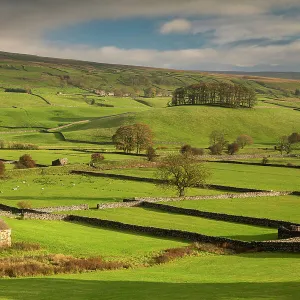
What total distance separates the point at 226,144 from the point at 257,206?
8499 cm

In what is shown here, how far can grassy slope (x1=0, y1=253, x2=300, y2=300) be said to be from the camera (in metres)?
24.5

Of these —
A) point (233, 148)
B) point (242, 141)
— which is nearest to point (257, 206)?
point (233, 148)

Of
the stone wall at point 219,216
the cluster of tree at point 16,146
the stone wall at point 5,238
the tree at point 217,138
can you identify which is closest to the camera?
the stone wall at point 5,238

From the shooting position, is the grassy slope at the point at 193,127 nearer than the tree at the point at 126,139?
No

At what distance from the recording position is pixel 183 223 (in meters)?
55.1

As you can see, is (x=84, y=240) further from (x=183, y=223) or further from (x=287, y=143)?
(x=287, y=143)

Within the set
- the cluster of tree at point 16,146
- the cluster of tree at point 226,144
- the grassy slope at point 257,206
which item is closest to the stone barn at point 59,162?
the cluster of tree at point 16,146

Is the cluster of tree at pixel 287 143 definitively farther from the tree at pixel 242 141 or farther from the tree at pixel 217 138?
the tree at pixel 217 138

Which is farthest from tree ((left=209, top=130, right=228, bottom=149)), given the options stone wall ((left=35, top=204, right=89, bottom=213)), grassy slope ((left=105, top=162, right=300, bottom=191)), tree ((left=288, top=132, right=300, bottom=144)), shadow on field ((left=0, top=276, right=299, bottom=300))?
shadow on field ((left=0, top=276, right=299, bottom=300))

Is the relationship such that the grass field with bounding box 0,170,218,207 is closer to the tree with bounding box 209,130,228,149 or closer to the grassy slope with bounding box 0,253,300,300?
the grassy slope with bounding box 0,253,300,300

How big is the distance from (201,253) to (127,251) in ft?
17.3

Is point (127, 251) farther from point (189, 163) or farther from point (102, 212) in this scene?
point (189, 163)

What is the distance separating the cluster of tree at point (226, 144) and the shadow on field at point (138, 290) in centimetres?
11010

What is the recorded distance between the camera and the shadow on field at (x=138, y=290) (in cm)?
2388
